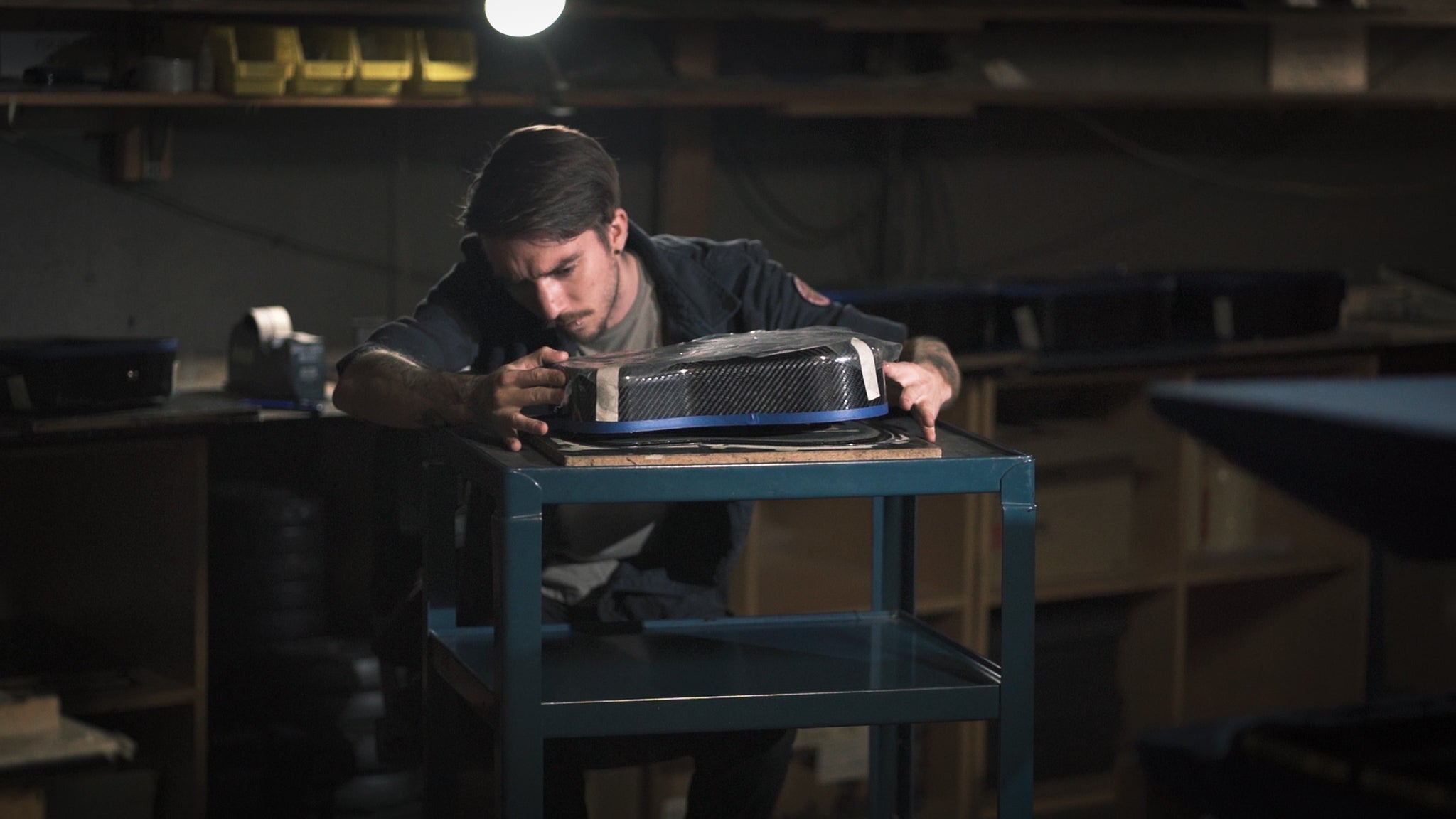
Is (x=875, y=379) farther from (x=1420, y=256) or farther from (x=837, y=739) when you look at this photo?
(x=1420, y=256)

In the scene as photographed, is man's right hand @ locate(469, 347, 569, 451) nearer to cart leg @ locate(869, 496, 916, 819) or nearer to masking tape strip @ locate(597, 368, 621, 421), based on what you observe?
masking tape strip @ locate(597, 368, 621, 421)

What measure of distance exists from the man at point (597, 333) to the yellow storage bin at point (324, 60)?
1.00m

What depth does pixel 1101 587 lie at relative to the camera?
3287 millimetres

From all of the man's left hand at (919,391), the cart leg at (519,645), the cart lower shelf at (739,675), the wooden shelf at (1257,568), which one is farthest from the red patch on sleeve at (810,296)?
the wooden shelf at (1257,568)

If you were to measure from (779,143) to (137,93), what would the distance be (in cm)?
145

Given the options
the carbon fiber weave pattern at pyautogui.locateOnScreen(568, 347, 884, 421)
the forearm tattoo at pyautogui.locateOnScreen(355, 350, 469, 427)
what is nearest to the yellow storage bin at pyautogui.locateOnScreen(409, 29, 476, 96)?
the forearm tattoo at pyautogui.locateOnScreen(355, 350, 469, 427)

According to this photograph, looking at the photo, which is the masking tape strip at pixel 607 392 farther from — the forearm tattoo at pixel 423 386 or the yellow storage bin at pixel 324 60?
the yellow storage bin at pixel 324 60

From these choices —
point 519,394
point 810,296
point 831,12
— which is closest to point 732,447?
point 519,394

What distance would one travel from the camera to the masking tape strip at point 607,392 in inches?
60.8

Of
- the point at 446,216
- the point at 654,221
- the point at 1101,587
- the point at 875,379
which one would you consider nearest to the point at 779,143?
the point at 654,221

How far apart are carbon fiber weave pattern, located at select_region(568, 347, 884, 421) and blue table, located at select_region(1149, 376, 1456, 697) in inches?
25.6

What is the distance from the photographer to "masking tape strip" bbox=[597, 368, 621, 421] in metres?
1.54

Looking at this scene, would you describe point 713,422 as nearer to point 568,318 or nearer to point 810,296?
point 568,318

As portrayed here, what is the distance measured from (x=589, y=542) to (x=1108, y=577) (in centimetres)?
155
